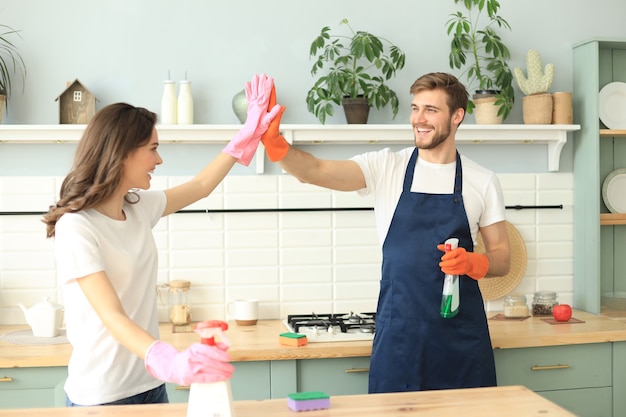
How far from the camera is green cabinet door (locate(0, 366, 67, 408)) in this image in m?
3.06

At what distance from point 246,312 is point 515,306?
48.8 inches

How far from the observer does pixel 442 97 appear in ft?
9.53

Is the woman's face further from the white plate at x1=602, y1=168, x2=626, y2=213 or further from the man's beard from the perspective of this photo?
the white plate at x1=602, y1=168, x2=626, y2=213

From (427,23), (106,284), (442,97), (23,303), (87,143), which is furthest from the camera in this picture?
(427,23)

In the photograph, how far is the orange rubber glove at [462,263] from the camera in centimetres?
268

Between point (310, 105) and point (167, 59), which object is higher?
point (167, 59)

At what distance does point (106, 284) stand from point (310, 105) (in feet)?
6.08

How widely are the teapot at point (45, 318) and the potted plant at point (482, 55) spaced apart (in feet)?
6.82

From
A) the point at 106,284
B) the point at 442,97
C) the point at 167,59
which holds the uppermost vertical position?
the point at 167,59

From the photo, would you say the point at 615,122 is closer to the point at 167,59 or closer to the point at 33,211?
the point at 167,59

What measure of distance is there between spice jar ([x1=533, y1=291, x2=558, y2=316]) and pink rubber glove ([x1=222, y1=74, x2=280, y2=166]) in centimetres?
178

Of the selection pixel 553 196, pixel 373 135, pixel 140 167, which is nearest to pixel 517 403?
pixel 140 167

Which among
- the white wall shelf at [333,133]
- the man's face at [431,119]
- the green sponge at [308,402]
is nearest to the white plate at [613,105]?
the white wall shelf at [333,133]

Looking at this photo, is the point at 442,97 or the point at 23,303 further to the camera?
the point at 23,303
